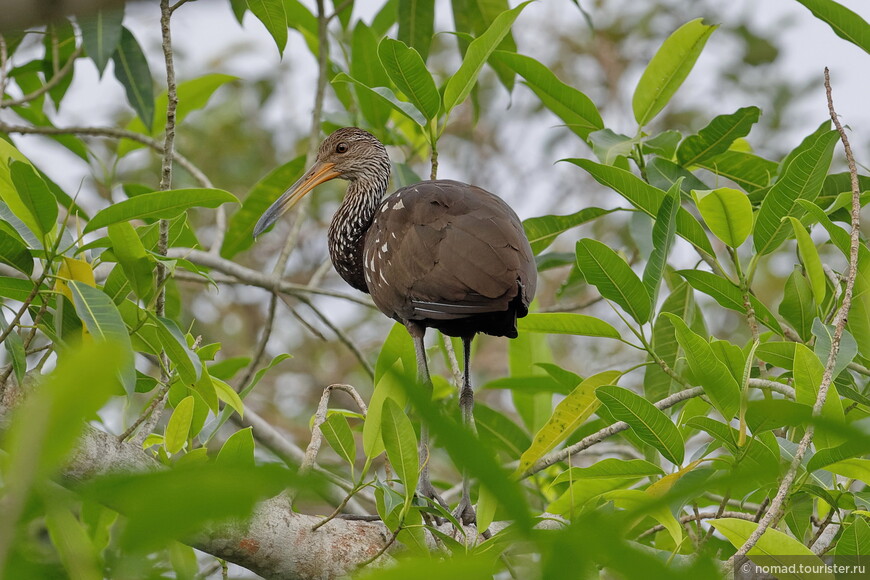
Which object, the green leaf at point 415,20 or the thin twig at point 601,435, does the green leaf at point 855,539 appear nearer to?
the thin twig at point 601,435

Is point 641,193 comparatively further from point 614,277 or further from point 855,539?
point 855,539

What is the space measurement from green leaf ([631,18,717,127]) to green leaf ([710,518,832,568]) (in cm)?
157

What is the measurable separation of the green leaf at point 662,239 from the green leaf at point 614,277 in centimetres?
4

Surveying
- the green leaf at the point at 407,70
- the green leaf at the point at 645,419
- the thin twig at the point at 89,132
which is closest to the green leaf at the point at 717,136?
the green leaf at the point at 407,70

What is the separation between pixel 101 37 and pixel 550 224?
71.0 inches

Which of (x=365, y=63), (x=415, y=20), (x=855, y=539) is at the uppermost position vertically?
(x=415, y=20)

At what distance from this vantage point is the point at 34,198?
7.19 ft

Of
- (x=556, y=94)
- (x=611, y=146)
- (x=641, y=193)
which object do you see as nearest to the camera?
(x=641, y=193)

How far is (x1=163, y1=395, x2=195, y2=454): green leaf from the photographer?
99.6 inches

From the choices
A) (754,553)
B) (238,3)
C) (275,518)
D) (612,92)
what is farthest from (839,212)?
(612,92)

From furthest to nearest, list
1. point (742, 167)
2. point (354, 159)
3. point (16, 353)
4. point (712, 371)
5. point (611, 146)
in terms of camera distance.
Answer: point (354, 159), point (742, 167), point (611, 146), point (712, 371), point (16, 353)

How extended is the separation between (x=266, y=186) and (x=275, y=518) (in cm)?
248

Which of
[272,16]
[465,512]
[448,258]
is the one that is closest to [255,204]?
[272,16]

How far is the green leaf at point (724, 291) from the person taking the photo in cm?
286
